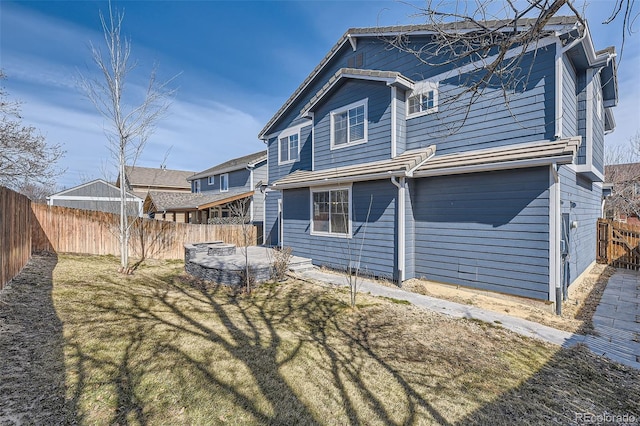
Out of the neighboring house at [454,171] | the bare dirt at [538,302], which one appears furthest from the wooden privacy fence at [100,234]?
the bare dirt at [538,302]

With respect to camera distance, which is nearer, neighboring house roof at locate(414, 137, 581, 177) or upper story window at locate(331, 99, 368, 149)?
neighboring house roof at locate(414, 137, 581, 177)

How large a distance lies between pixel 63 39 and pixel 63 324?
950cm

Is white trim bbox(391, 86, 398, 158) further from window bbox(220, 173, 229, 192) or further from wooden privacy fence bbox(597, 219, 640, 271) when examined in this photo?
window bbox(220, 173, 229, 192)

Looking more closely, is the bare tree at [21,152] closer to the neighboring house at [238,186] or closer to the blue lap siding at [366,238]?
the neighboring house at [238,186]

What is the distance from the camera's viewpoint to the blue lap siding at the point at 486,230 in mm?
6332

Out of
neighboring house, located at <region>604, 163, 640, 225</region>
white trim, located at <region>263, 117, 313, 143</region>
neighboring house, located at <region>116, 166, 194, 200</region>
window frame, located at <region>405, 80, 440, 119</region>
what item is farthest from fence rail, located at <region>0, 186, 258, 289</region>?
neighboring house, located at <region>116, 166, 194, 200</region>

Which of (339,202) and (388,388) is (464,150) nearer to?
(339,202)

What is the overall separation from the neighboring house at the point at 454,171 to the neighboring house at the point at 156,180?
29.6 metres

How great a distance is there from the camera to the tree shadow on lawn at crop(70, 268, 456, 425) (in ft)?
9.67

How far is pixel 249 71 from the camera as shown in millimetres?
15289

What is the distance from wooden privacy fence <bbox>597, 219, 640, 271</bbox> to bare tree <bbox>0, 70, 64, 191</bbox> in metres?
23.0

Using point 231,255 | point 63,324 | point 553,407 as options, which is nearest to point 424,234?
point 553,407

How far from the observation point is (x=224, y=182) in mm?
23141

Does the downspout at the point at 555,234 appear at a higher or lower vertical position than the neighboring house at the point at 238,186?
lower
